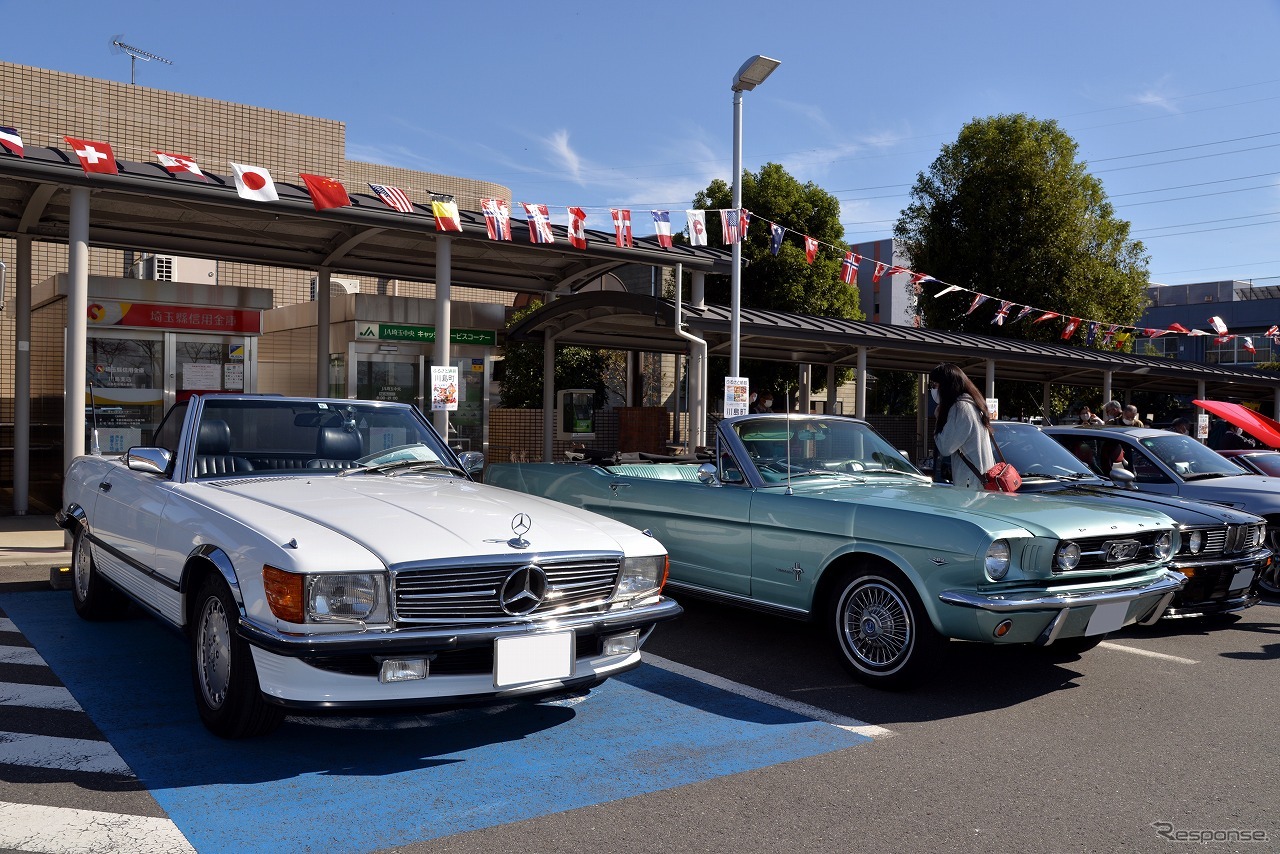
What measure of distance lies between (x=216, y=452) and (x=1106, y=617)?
4692 millimetres

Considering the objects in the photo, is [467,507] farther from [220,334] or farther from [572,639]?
[220,334]

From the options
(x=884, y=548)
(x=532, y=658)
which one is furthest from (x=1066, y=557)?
(x=532, y=658)

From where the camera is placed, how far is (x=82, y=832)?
3.23 metres

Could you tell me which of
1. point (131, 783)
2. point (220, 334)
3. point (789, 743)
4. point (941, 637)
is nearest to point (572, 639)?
point (789, 743)

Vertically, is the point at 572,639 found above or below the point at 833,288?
below

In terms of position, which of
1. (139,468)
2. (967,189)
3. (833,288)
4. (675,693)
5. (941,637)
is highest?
(967,189)

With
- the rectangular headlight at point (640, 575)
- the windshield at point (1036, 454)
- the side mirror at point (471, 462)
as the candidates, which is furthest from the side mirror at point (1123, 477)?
the side mirror at point (471, 462)

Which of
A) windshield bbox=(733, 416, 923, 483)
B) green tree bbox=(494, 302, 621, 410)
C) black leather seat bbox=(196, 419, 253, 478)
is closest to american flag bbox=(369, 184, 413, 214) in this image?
windshield bbox=(733, 416, 923, 483)

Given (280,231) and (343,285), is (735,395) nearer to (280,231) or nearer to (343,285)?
(280,231)

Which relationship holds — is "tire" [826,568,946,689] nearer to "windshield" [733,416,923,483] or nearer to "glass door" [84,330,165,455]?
"windshield" [733,416,923,483]

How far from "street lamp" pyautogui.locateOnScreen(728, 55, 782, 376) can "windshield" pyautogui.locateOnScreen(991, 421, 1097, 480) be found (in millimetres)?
5589

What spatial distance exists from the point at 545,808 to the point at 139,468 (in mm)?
3028

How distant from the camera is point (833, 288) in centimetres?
2997

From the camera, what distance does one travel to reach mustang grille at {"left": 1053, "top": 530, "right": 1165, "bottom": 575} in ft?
16.7
